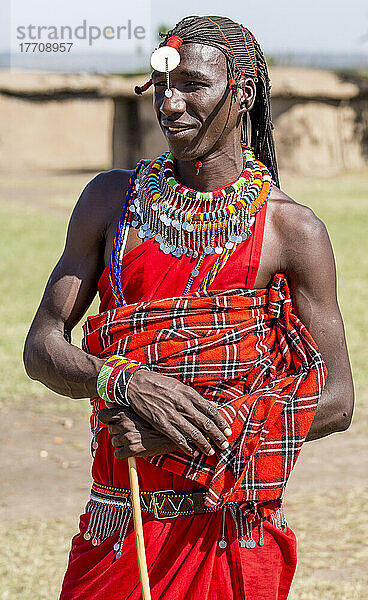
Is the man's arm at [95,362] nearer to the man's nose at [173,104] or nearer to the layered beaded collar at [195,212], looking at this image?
the layered beaded collar at [195,212]

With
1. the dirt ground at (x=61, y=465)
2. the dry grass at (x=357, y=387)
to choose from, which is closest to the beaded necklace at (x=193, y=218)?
the dry grass at (x=357, y=387)

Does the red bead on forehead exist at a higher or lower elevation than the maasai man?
higher

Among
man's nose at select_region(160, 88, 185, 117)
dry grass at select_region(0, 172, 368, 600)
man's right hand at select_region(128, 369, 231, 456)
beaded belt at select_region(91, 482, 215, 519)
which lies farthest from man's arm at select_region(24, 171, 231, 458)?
dry grass at select_region(0, 172, 368, 600)

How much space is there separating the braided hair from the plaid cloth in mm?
491

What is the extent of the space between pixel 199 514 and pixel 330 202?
16.0 meters

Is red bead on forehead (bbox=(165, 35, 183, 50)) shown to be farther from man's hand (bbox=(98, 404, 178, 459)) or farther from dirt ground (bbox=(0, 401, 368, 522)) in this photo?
dirt ground (bbox=(0, 401, 368, 522))

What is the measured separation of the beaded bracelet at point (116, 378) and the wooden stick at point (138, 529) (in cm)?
15

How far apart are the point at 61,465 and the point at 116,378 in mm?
3717

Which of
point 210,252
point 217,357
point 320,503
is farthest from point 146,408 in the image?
point 320,503

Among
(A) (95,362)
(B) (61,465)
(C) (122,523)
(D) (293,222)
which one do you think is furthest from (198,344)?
(B) (61,465)

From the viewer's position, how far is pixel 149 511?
7.84 ft

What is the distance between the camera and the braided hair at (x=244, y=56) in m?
2.38

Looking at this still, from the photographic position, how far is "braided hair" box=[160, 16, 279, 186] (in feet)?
7.81

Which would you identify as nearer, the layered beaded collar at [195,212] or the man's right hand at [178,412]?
the man's right hand at [178,412]
